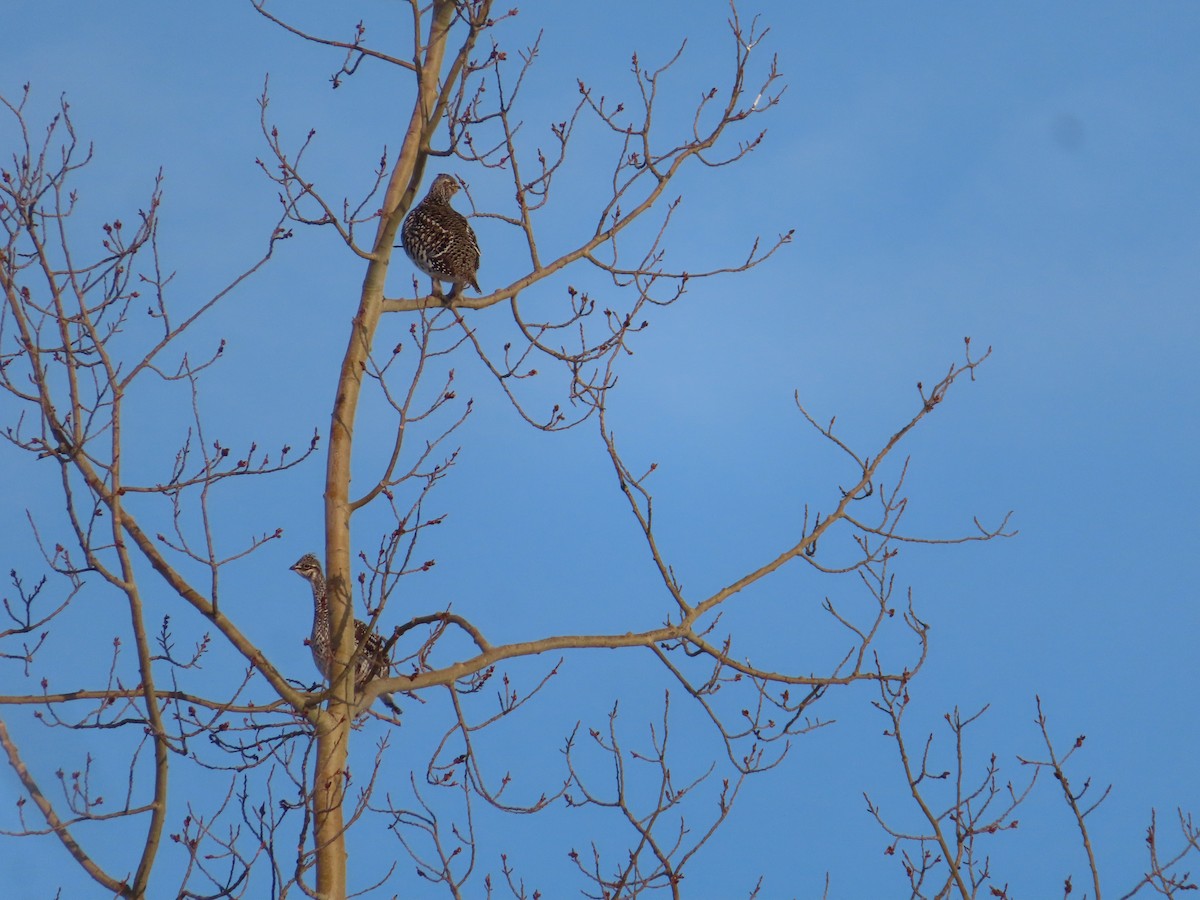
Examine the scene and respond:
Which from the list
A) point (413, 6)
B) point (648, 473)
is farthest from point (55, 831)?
point (413, 6)

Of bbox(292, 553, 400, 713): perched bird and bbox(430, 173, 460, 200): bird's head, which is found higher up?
bbox(430, 173, 460, 200): bird's head

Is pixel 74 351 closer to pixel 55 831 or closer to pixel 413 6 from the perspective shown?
pixel 55 831

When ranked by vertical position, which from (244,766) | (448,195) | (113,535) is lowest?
(244,766)

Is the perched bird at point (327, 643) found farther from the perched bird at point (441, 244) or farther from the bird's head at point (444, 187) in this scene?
the bird's head at point (444, 187)

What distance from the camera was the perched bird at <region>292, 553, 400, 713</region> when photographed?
6727mm

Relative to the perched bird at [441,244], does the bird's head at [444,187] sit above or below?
above

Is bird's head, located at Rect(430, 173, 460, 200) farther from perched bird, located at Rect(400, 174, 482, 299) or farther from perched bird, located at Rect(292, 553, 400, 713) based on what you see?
perched bird, located at Rect(292, 553, 400, 713)

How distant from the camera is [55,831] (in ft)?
18.6

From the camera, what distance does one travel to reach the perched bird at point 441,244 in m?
8.80

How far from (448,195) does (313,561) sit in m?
3.39

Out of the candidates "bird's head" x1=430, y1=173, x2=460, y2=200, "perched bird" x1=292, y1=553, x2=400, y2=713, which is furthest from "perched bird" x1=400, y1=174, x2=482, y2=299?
"perched bird" x1=292, y1=553, x2=400, y2=713

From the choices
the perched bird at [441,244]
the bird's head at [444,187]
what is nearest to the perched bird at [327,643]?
the perched bird at [441,244]

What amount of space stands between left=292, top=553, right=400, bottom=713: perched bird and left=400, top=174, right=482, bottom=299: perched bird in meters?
2.15

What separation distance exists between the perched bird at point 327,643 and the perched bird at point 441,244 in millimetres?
2153
